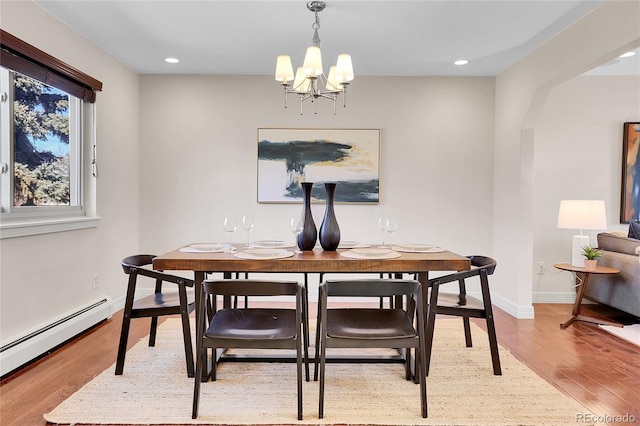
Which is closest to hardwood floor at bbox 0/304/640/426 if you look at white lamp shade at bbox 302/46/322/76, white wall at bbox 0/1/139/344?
white wall at bbox 0/1/139/344

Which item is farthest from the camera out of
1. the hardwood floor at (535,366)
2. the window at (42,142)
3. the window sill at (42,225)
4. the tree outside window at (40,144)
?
the tree outside window at (40,144)

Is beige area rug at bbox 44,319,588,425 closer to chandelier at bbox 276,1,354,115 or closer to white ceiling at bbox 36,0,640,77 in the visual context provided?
chandelier at bbox 276,1,354,115

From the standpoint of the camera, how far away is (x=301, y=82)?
8.76ft

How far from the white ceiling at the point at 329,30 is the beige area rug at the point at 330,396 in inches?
95.3

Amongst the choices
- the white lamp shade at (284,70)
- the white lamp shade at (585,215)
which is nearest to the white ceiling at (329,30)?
the white lamp shade at (284,70)

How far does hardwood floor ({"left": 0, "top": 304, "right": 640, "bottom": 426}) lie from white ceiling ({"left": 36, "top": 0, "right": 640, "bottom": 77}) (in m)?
2.41

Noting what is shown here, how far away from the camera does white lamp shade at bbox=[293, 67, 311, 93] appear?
8.60 ft

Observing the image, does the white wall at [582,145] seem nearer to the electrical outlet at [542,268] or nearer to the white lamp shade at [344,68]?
the electrical outlet at [542,268]

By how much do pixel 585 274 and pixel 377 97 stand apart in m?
2.60

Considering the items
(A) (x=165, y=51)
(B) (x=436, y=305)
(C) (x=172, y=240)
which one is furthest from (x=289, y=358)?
(A) (x=165, y=51)

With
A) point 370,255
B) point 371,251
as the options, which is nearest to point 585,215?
point 371,251

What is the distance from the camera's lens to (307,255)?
243cm

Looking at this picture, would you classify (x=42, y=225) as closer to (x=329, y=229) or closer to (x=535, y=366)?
(x=329, y=229)

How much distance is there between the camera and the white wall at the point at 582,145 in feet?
14.1
